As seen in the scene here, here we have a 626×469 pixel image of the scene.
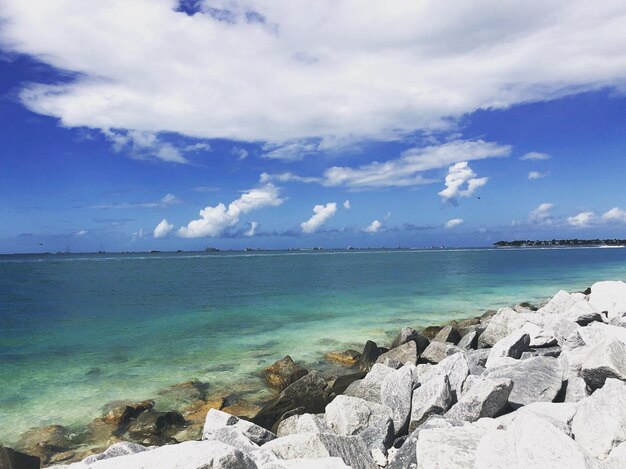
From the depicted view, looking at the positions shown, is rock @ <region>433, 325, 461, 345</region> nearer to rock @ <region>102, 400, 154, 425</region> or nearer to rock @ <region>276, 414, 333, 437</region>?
rock @ <region>276, 414, 333, 437</region>

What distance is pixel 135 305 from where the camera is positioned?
31.5 metres

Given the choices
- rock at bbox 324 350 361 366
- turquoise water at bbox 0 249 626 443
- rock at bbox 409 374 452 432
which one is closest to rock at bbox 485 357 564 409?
rock at bbox 409 374 452 432

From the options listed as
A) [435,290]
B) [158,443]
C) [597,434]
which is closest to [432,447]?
[597,434]

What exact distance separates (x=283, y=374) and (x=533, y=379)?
7.13m

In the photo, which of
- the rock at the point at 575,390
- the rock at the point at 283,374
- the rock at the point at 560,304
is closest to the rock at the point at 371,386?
the rock at the point at 283,374

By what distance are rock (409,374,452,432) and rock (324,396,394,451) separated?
0.42 meters

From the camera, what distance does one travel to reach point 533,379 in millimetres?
7715

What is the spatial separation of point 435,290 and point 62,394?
94.6 feet

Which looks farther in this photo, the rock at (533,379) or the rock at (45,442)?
the rock at (45,442)

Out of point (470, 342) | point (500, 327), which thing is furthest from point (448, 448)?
point (500, 327)

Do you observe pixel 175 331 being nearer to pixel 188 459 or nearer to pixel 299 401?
pixel 299 401

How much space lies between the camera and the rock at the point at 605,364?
725 cm

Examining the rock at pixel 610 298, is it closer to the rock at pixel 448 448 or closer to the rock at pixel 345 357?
the rock at pixel 345 357

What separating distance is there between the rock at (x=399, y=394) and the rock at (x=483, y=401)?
91 cm
